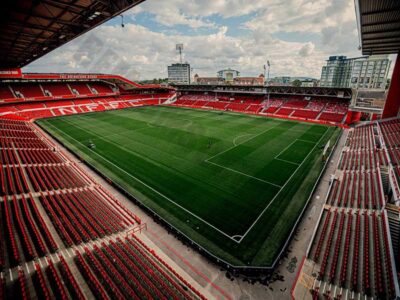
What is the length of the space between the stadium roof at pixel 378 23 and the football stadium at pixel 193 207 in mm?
176

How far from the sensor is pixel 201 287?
10242mm

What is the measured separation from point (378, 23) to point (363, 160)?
13.1 metres

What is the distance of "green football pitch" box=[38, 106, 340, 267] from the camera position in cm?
1388

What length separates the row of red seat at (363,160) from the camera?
20.3 meters

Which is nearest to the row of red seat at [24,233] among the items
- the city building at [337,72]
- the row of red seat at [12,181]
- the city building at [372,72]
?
the row of red seat at [12,181]

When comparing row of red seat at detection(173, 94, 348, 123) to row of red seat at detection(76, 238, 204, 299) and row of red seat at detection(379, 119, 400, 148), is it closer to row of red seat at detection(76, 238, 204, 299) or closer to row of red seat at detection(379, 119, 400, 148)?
row of red seat at detection(379, 119, 400, 148)

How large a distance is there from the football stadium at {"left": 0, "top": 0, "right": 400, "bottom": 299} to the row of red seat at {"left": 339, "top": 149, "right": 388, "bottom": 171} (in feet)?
0.66

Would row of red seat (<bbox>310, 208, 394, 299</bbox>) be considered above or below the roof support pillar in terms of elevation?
below

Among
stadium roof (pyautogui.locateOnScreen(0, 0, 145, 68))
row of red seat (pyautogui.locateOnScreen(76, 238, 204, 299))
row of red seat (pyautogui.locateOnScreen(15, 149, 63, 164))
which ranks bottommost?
row of red seat (pyautogui.locateOnScreen(76, 238, 204, 299))

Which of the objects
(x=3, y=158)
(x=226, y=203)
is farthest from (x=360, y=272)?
(x=3, y=158)

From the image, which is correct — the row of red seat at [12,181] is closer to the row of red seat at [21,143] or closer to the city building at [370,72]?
the row of red seat at [21,143]

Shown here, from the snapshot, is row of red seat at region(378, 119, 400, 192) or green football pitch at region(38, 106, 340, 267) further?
row of red seat at region(378, 119, 400, 192)

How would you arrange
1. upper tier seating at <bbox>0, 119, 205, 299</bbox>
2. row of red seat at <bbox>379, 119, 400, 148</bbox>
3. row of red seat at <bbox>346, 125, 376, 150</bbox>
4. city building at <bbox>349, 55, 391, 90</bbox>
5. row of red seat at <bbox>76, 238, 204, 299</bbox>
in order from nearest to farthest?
upper tier seating at <bbox>0, 119, 205, 299</bbox>
row of red seat at <bbox>76, 238, 204, 299</bbox>
row of red seat at <bbox>379, 119, 400, 148</bbox>
row of red seat at <bbox>346, 125, 376, 150</bbox>
city building at <bbox>349, 55, 391, 90</bbox>

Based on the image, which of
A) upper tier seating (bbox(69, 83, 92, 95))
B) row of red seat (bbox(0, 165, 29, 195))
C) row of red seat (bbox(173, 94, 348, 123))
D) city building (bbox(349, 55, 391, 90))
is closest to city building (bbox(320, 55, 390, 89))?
city building (bbox(349, 55, 391, 90))
